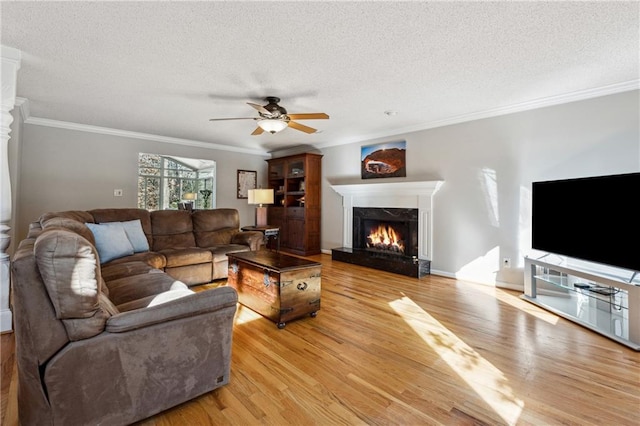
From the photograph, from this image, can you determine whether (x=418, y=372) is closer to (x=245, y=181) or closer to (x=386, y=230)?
(x=386, y=230)

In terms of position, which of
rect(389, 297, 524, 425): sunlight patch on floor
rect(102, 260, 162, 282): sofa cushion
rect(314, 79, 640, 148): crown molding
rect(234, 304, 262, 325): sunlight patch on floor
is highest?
rect(314, 79, 640, 148): crown molding

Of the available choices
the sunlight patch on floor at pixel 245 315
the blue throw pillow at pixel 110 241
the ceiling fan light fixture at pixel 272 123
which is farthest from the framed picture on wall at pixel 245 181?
the sunlight patch on floor at pixel 245 315

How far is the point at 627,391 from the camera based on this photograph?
175 centimetres

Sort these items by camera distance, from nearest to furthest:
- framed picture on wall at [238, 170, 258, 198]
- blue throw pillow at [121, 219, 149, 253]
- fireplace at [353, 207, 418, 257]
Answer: blue throw pillow at [121, 219, 149, 253] < fireplace at [353, 207, 418, 257] < framed picture on wall at [238, 170, 258, 198]

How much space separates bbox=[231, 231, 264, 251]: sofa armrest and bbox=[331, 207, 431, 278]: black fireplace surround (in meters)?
1.67

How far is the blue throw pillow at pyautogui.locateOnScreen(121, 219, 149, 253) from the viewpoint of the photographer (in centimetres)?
355

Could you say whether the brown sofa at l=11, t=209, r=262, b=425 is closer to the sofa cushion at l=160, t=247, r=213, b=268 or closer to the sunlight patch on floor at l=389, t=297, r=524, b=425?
the sunlight patch on floor at l=389, t=297, r=524, b=425

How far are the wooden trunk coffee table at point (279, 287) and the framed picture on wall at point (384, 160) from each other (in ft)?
9.26

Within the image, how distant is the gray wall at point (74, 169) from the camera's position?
4410mm

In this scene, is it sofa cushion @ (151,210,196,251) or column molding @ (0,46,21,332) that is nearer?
column molding @ (0,46,21,332)

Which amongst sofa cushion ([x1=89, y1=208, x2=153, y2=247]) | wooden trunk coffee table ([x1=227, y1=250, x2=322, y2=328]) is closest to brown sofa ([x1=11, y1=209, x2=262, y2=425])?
wooden trunk coffee table ([x1=227, y1=250, x2=322, y2=328])

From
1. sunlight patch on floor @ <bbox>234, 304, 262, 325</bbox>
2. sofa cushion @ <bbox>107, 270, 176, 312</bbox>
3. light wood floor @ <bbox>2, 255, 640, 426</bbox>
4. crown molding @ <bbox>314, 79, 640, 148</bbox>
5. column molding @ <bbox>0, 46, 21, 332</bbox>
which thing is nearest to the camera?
light wood floor @ <bbox>2, 255, 640, 426</bbox>

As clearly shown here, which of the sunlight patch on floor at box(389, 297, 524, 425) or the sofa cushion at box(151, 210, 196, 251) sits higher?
the sofa cushion at box(151, 210, 196, 251)

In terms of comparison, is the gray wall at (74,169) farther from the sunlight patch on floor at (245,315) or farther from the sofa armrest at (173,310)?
the sofa armrest at (173,310)
